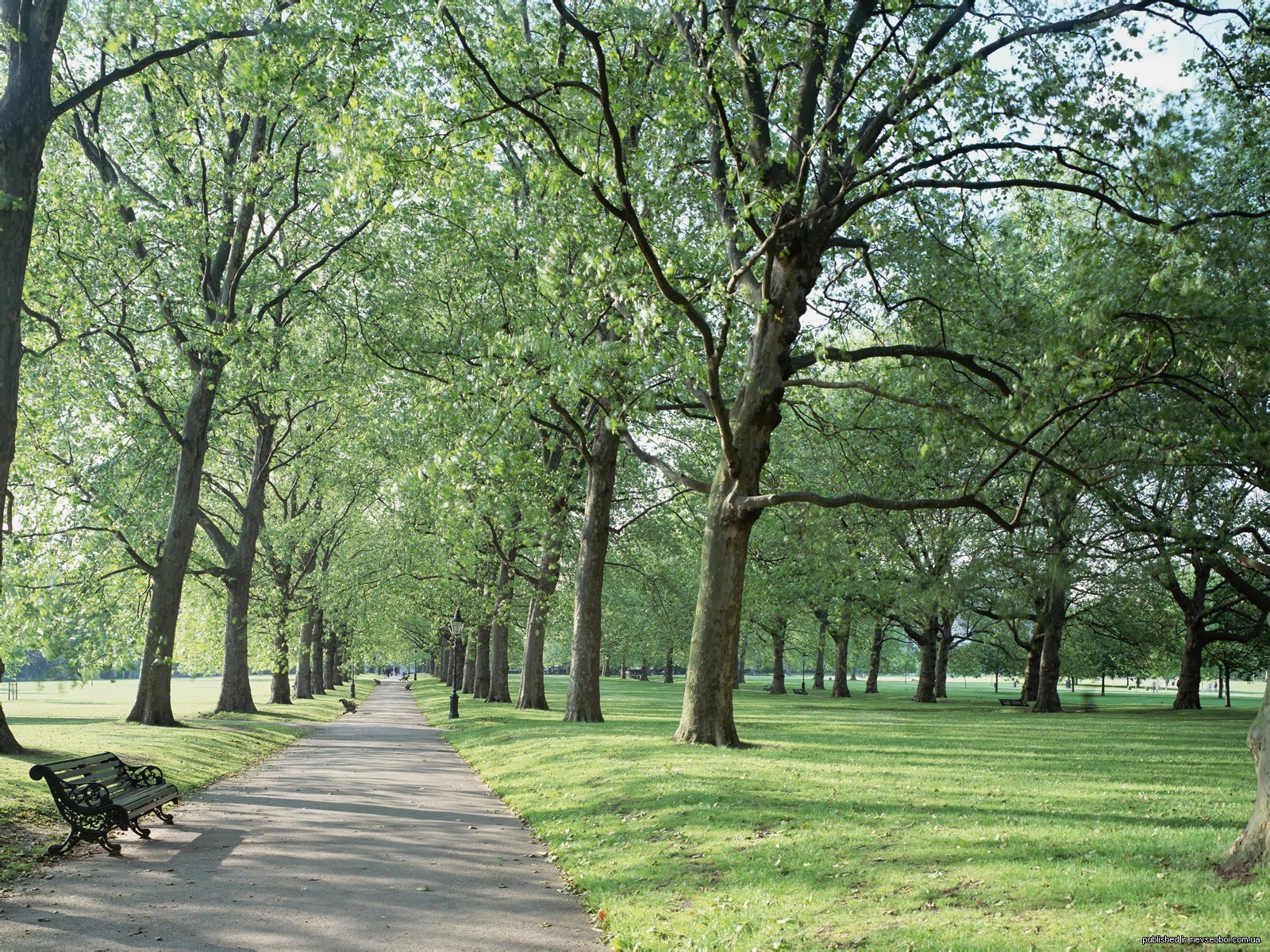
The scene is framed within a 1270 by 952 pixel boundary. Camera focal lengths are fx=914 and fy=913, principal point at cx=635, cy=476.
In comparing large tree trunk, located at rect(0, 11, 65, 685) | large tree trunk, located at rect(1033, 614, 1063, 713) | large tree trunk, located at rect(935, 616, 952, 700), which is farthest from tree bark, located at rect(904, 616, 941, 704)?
large tree trunk, located at rect(0, 11, 65, 685)

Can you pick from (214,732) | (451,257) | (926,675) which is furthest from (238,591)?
(926,675)

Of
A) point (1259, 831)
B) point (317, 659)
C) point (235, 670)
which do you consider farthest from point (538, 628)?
point (317, 659)

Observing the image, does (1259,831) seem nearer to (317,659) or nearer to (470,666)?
(470,666)

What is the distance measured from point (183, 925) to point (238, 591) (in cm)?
2135

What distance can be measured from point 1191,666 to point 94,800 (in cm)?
3386

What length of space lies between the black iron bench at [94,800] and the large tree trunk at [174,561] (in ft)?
35.8

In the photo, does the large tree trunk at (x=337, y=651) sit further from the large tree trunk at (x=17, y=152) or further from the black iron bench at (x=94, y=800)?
the black iron bench at (x=94, y=800)

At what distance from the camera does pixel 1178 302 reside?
9.50 m

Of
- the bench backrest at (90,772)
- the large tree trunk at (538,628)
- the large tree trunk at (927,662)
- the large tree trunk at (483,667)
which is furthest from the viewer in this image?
the large tree trunk at (927,662)

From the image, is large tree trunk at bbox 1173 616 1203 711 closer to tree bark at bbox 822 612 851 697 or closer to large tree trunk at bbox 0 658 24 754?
tree bark at bbox 822 612 851 697

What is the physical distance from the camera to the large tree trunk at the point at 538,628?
86.2 ft

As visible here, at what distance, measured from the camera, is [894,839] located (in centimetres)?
795

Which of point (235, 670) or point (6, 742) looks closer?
point (6, 742)

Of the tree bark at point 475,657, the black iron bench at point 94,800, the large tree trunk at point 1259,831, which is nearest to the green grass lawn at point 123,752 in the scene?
the black iron bench at point 94,800
